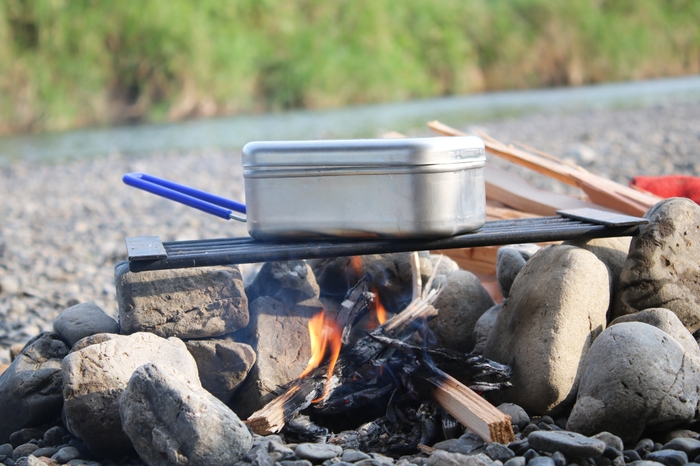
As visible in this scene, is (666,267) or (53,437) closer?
(53,437)

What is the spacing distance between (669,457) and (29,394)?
1.97 m

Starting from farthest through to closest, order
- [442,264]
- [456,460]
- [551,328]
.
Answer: [442,264], [551,328], [456,460]

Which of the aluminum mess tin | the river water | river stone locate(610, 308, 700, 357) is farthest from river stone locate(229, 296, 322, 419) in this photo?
the river water

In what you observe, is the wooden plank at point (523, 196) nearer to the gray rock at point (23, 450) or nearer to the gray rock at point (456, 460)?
the gray rock at point (456, 460)

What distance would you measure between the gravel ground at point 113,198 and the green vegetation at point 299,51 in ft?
18.7

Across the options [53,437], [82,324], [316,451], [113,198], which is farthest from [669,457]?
[113,198]

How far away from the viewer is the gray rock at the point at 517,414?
2.34 m

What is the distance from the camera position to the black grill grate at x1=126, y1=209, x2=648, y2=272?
7.64ft

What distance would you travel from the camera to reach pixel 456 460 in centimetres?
196

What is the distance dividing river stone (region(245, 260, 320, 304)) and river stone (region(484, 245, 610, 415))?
2.30 feet

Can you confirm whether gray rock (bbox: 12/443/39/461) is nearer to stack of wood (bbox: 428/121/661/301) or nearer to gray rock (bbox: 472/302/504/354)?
gray rock (bbox: 472/302/504/354)

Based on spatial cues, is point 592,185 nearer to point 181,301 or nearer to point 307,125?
point 181,301

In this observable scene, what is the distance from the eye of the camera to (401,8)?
24.6 metres

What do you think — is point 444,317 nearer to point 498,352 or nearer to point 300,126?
point 498,352
